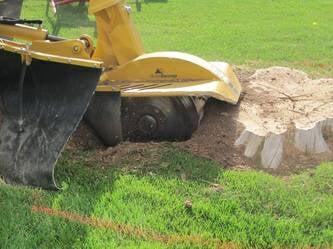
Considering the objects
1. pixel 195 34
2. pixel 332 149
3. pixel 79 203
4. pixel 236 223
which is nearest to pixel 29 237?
pixel 79 203

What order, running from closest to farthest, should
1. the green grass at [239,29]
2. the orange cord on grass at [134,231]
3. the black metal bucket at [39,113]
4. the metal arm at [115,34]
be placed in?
the orange cord on grass at [134,231]
the black metal bucket at [39,113]
the metal arm at [115,34]
the green grass at [239,29]

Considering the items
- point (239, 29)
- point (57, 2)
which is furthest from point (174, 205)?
point (57, 2)

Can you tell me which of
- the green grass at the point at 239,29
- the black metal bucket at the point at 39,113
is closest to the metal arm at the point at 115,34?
the black metal bucket at the point at 39,113

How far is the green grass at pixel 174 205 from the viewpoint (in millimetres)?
3924

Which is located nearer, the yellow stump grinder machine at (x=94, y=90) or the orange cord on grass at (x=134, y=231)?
the orange cord on grass at (x=134, y=231)

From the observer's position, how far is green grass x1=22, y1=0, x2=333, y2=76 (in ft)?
30.4

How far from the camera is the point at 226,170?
4.83 m

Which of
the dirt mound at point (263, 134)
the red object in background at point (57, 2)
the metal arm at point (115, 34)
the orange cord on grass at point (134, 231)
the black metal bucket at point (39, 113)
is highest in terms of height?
the metal arm at point (115, 34)

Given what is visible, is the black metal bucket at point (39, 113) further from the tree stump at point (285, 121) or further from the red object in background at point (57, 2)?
the red object in background at point (57, 2)

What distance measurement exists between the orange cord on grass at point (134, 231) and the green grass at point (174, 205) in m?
0.03

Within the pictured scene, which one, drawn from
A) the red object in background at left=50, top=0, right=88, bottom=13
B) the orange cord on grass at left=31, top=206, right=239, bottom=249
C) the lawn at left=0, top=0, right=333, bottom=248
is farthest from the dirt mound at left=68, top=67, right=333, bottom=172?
the red object in background at left=50, top=0, right=88, bottom=13

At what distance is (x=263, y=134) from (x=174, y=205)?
119 cm

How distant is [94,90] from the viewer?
455 centimetres

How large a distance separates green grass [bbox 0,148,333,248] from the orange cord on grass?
0.03 metres
